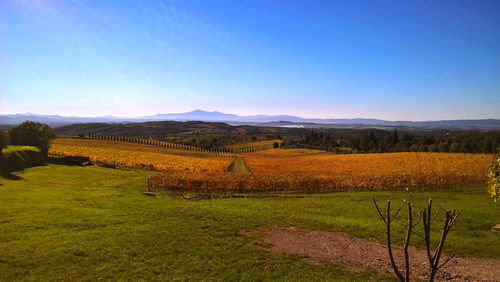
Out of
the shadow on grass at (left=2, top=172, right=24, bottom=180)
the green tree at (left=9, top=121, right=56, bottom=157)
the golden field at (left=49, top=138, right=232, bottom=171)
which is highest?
the green tree at (left=9, top=121, right=56, bottom=157)

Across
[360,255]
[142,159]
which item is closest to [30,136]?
[142,159]

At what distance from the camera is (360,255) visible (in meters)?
14.0

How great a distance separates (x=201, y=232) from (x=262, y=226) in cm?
458

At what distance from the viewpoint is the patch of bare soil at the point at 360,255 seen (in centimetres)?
1223

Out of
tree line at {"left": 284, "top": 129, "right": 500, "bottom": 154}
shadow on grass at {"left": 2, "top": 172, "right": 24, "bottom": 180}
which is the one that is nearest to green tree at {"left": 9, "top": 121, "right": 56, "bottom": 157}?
shadow on grass at {"left": 2, "top": 172, "right": 24, "bottom": 180}

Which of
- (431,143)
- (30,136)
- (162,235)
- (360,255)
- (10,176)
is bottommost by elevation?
(431,143)

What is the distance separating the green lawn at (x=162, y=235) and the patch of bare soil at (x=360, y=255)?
992 millimetres

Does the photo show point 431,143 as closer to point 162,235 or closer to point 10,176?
point 162,235

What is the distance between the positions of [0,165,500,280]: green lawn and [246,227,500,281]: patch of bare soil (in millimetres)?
992

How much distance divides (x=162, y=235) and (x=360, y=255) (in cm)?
1140

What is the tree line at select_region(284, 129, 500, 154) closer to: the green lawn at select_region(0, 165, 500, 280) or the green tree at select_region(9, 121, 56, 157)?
the green lawn at select_region(0, 165, 500, 280)

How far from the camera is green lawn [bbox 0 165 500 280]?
11445mm

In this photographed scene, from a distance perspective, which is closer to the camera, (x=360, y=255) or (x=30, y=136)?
(x=360, y=255)

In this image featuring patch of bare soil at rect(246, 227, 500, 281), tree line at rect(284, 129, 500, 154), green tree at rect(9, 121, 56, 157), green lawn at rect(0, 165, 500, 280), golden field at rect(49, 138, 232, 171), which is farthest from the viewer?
tree line at rect(284, 129, 500, 154)
